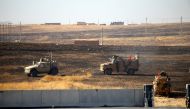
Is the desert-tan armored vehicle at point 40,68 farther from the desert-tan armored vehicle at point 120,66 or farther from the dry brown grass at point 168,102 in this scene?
the dry brown grass at point 168,102

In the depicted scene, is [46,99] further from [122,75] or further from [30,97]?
[122,75]

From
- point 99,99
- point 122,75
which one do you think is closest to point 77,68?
point 122,75

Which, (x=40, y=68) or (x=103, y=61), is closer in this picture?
(x=40, y=68)

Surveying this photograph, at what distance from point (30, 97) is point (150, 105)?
290 inches

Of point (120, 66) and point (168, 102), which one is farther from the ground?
point (120, 66)

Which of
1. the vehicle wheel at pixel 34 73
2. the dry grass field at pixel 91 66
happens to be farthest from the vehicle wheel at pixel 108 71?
the vehicle wheel at pixel 34 73

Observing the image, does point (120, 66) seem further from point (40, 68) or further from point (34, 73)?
point (34, 73)

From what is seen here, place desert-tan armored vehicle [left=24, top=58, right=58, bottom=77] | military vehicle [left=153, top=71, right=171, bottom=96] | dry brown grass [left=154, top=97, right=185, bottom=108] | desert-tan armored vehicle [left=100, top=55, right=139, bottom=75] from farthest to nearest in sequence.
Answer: desert-tan armored vehicle [left=100, top=55, right=139, bottom=75] → desert-tan armored vehicle [left=24, top=58, right=58, bottom=77] → military vehicle [left=153, top=71, right=171, bottom=96] → dry brown grass [left=154, top=97, right=185, bottom=108]

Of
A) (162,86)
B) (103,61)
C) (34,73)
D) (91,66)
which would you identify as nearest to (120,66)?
(91,66)

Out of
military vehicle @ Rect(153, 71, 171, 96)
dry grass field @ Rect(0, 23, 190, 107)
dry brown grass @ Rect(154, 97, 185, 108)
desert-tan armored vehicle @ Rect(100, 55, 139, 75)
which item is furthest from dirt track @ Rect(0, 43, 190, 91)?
dry brown grass @ Rect(154, 97, 185, 108)

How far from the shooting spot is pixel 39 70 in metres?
39.4

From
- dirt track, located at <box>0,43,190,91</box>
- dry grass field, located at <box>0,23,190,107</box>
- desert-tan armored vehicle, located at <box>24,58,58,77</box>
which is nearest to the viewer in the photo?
dry grass field, located at <box>0,23,190,107</box>

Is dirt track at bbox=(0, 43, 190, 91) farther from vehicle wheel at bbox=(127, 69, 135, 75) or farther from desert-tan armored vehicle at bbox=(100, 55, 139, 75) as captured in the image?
desert-tan armored vehicle at bbox=(100, 55, 139, 75)

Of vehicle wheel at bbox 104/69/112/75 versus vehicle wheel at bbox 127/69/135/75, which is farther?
vehicle wheel at bbox 127/69/135/75
